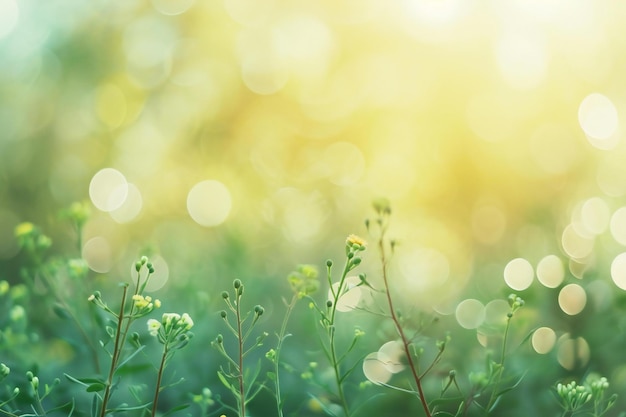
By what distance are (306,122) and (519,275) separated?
2082 millimetres

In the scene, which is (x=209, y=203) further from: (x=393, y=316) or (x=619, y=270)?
(x=393, y=316)

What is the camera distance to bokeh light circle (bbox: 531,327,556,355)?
87 cm

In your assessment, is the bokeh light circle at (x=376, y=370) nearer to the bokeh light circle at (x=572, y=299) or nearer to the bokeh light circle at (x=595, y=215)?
the bokeh light circle at (x=572, y=299)

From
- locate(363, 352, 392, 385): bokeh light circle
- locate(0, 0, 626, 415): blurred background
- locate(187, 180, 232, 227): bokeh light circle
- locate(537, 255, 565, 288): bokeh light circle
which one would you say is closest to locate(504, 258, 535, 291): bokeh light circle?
locate(537, 255, 565, 288): bokeh light circle

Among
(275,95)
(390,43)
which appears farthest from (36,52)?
(390,43)

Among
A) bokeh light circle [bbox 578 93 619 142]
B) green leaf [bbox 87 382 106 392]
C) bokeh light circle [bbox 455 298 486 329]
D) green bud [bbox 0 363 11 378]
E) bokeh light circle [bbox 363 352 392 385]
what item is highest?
bokeh light circle [bbox 578 93 619 142]

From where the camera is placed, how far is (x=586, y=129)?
229 centimetres

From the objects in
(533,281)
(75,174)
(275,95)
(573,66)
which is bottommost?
(75,174)

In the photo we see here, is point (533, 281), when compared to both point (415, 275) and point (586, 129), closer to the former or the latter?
point (415, 275)

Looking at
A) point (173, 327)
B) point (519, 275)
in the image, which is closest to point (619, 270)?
point (519, 275)

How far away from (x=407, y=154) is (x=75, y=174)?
1493mm

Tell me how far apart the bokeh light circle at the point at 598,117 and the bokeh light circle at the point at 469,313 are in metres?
1.19

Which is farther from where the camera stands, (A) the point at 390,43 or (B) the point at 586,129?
(A) the point at 390,43

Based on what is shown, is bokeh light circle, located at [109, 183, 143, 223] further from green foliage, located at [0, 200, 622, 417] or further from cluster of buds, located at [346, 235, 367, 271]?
cluster of buds, located at [346, 235, 367, 271]
